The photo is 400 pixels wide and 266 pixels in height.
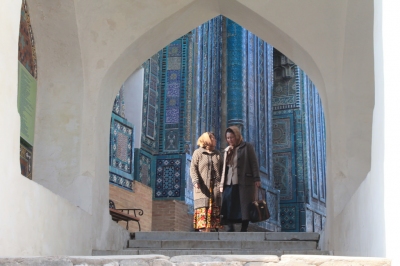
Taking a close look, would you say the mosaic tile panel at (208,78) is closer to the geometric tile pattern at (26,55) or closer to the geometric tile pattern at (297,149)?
the geometric tile pattern at (297,149)

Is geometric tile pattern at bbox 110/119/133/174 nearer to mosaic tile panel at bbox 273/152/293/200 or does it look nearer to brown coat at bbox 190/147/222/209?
→ brown coat at bbox 190/147/222/209

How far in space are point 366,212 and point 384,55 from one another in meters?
1.15

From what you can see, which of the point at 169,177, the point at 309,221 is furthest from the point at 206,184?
the point at 309,221

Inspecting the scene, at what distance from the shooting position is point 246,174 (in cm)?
939

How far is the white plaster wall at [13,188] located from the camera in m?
5.23

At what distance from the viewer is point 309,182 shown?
17641 millimetres

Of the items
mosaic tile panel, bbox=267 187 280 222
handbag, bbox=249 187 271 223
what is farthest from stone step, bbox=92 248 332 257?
mosaic tile panel, bbox=267 187 280 222

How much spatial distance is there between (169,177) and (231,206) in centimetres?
370

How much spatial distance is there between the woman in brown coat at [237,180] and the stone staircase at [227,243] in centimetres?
87

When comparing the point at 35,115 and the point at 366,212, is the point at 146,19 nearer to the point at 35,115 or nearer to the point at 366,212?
the point at 35,115

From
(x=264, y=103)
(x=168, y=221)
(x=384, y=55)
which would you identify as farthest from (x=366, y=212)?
(x=264, y=103)

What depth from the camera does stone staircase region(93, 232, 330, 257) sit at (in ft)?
25.7

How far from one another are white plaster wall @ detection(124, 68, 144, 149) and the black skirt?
3385 millimetres

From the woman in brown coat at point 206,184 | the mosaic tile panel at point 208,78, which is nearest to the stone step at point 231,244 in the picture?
the woman in brown coat at point 206,184
